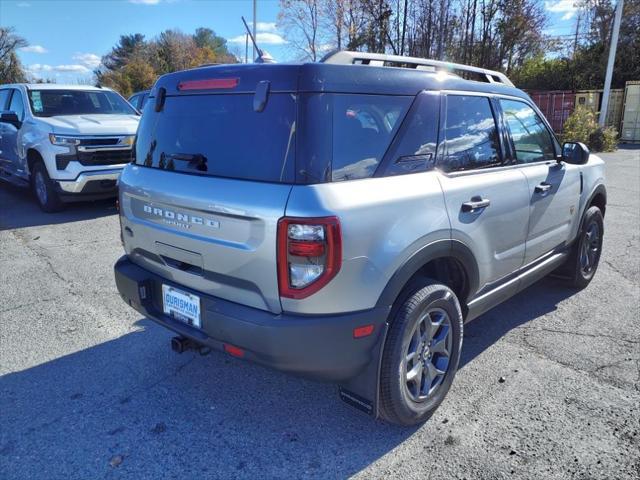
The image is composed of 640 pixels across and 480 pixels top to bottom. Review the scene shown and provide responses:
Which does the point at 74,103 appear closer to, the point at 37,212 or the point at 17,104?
the point at 17,104

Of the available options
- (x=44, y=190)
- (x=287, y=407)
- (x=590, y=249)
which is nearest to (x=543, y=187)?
(x=590, y=249)

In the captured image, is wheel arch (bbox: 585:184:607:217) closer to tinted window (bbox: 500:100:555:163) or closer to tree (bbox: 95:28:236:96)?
tinted window (bbox: 500:100:555:163)

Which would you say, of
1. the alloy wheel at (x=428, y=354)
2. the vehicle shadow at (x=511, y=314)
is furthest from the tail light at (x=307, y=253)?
the vehicle shadow at (x=511, y=314)

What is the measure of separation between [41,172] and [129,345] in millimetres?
5603

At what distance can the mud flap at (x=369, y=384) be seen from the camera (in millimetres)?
2424

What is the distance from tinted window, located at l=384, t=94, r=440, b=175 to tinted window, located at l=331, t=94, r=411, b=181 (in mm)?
64

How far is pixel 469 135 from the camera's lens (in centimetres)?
310

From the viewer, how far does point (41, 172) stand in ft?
26.2

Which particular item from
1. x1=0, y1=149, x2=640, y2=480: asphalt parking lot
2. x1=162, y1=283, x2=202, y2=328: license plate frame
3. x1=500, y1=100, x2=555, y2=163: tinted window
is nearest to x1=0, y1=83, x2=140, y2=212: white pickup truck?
x1=0, y1=149, x2=640, y2=480: asphalt parking lot

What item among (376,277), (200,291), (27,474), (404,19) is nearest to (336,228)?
(376,277)

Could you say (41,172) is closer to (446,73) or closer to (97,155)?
(97,155)

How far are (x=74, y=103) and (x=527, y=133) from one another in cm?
781

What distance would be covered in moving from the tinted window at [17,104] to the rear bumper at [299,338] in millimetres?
7838

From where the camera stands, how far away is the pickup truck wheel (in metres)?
4.61
